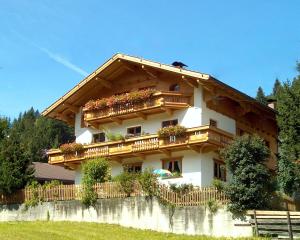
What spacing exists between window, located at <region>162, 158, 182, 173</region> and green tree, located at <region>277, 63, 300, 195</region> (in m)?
6.89

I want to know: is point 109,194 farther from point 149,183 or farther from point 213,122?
point 213,122

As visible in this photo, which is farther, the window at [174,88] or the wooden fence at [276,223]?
the window at [174,88]

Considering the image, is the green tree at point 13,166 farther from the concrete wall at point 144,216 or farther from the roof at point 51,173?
the roof at point 51,173

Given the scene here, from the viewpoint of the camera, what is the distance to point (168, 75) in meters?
37.4

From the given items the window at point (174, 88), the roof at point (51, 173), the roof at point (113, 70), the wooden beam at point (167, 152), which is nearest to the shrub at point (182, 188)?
the wooden beam at point (167, 152)

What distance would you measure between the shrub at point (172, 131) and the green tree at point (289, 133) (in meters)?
6.05

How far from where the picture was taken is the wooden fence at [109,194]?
93.2ft

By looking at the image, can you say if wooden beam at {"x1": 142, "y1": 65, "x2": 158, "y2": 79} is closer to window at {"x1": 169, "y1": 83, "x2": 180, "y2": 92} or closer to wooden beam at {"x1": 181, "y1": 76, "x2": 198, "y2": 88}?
window at {"x1": 169, "y1": 83, "x2": 180, "y2": 92}

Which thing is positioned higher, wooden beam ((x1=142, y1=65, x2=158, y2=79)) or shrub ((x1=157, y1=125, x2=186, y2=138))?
wooden beam ((x1=142, y1=65, x2=158, y2=79))

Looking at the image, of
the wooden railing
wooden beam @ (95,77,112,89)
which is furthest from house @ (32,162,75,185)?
the wooden railing

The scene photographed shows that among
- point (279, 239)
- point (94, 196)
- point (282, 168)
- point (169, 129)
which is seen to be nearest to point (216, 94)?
point (169, 129)

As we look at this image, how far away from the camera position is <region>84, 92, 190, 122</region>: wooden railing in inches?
1409

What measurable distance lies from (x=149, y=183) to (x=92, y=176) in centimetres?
506

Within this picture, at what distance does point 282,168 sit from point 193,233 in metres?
6.39
